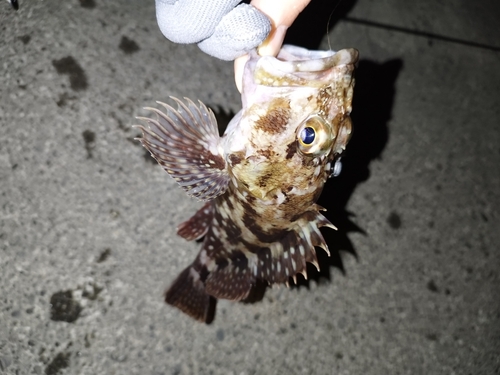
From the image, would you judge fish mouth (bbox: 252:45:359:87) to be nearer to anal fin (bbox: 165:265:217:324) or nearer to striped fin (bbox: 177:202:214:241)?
striped fin (bbox: 177:202:214:241)

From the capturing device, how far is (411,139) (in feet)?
11.0

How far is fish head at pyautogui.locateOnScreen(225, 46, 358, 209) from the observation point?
1426 millimetres

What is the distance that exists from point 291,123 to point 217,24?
1.91ft

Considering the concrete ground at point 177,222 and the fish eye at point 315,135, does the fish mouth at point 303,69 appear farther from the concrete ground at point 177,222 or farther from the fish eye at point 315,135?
the concrete ground at point 177,222

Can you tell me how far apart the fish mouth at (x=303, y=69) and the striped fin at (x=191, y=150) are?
1.31ft

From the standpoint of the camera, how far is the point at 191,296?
2.32 meters

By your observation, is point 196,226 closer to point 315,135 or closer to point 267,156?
point 267,156

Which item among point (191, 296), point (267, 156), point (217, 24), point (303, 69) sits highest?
point (217, 24)

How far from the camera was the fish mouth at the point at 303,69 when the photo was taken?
1.41 meters

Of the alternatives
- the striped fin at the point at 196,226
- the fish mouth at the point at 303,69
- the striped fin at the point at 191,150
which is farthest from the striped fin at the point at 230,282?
the fish mouth at the point at 303,69

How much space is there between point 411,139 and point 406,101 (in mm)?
387

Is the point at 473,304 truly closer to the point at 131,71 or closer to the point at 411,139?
the point at 411,139

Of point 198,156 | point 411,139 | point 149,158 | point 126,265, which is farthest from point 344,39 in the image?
point 126,265

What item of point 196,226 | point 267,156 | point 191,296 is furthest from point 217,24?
point 191,296
